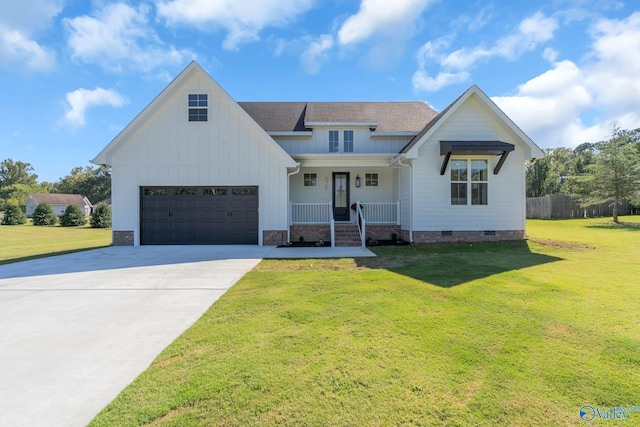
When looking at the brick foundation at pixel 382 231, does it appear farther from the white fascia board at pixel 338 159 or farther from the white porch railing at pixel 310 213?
the white fascia board at pixel 338 159

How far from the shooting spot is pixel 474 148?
1094 cm

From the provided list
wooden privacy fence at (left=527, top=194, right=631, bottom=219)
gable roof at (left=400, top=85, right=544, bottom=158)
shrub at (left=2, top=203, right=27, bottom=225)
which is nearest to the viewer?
gable roof at (left=400, top=85, right=544, bottom=158)

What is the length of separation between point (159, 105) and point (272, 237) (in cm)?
698

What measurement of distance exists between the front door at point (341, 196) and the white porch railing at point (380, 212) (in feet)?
3.83

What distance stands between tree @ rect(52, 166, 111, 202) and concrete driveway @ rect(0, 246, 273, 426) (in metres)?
73.0

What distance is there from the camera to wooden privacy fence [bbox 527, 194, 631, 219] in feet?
79.2

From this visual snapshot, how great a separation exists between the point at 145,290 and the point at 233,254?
431cm

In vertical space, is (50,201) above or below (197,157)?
above

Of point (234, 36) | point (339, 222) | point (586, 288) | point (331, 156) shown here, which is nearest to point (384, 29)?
point (331, 156)

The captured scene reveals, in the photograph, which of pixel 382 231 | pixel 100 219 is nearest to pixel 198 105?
pixel 382 231

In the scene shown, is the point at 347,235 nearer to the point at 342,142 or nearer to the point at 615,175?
the point at 342,142

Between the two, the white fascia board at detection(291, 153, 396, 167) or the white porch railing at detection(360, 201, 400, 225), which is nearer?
the white fascia board at detection(291, 153, 396, 167)

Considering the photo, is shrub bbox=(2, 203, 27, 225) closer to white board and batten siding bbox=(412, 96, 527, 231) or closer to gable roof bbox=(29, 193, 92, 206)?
gable roof bbox=(29, 193, 92, 206)

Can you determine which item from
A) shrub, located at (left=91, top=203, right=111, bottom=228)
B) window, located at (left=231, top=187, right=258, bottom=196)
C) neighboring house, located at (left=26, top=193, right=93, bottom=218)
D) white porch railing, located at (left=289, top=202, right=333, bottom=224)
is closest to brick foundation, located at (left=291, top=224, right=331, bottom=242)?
white porch railing, located at (left=289, top=202, right=333, bottom=224)
